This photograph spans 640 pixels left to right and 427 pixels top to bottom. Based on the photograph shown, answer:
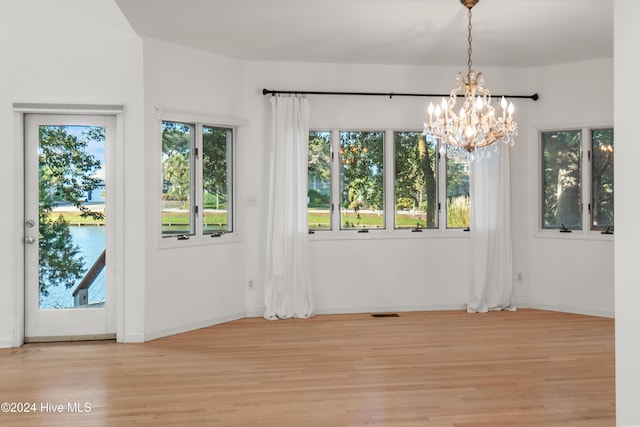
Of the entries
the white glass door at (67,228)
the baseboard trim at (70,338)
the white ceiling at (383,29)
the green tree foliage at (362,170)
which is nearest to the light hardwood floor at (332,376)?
the baseboard trim at (70,338)

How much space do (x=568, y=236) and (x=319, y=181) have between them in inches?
114

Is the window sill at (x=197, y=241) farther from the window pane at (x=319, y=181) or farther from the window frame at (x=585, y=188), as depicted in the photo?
the window frame at (x=585, y=188)

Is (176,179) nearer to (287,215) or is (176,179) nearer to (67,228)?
(67,228)

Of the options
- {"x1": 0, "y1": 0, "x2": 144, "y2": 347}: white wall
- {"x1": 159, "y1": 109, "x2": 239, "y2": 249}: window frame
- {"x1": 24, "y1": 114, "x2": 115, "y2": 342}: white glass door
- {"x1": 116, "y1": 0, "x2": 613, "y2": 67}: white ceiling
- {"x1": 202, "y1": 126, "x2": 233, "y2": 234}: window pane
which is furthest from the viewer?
{"x1": 202, "y1": 126, "x2": 233, "y2": 234}: window pane

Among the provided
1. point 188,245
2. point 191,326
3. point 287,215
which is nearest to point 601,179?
point 287,215

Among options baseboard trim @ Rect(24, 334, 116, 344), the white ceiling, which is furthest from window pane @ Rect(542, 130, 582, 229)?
baseboard trim @ Rect(24, 334, 116, 344)

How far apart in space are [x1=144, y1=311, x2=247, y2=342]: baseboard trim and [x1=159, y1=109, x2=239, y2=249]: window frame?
0.80 metres

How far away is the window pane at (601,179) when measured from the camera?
19.3ft

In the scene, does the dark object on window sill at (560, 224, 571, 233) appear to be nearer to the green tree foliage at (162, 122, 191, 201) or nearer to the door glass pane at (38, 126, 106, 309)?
the green tree foliage at (162, 122, 191, 201)

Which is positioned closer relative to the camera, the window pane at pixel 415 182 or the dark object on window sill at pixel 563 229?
the dark object on window sill at pixel 563 229

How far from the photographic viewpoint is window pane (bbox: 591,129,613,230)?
5.88 m

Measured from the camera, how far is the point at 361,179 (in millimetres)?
6191

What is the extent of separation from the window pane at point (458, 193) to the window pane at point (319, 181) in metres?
1.42

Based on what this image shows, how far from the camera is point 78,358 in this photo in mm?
4387
